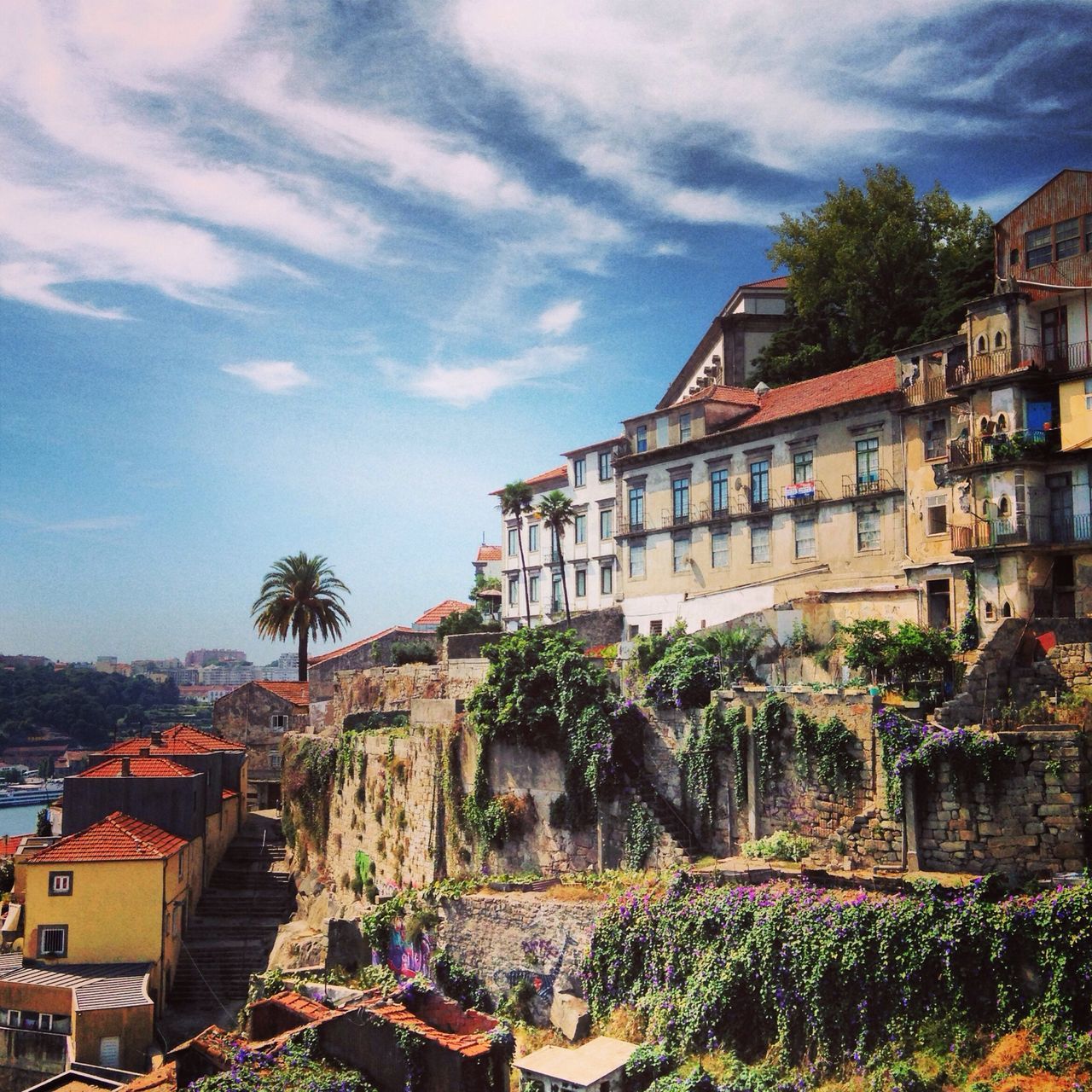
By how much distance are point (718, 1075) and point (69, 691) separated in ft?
479

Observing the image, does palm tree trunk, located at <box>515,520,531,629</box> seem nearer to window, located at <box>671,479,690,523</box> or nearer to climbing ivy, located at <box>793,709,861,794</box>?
window, located at <box>671,479,690,523</box>

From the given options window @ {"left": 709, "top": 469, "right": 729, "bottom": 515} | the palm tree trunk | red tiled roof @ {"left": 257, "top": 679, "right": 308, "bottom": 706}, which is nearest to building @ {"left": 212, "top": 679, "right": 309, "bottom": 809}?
red tiled roof @ {"left": 257, "top": 679, "right": 308, "bottom": 706}

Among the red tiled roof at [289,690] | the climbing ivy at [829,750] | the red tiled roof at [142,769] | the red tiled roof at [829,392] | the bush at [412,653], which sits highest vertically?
the red tiled roof at [829,392]

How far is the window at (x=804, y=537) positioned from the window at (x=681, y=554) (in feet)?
17.3

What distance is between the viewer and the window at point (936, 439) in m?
33.7

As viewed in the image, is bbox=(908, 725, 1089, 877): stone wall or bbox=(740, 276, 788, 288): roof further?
bbox=(740, 276, 788, 288): roof

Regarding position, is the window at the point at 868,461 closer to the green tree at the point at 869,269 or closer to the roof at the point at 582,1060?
the green tree at the point at 869,269

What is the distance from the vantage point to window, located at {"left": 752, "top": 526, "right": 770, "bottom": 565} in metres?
39.7

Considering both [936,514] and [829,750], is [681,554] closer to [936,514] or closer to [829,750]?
[936,514]

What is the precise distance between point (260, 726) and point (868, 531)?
37.4 meters

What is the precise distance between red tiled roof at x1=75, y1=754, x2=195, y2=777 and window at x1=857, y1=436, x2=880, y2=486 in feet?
81.2

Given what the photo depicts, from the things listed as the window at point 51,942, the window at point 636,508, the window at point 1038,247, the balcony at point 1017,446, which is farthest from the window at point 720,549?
the window at point 51,942

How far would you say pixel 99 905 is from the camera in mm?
36062

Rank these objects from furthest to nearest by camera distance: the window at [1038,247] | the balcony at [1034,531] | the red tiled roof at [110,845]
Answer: the red tiled roof at [110,845], the window at [1038,247], the balcony at [1034,531]
